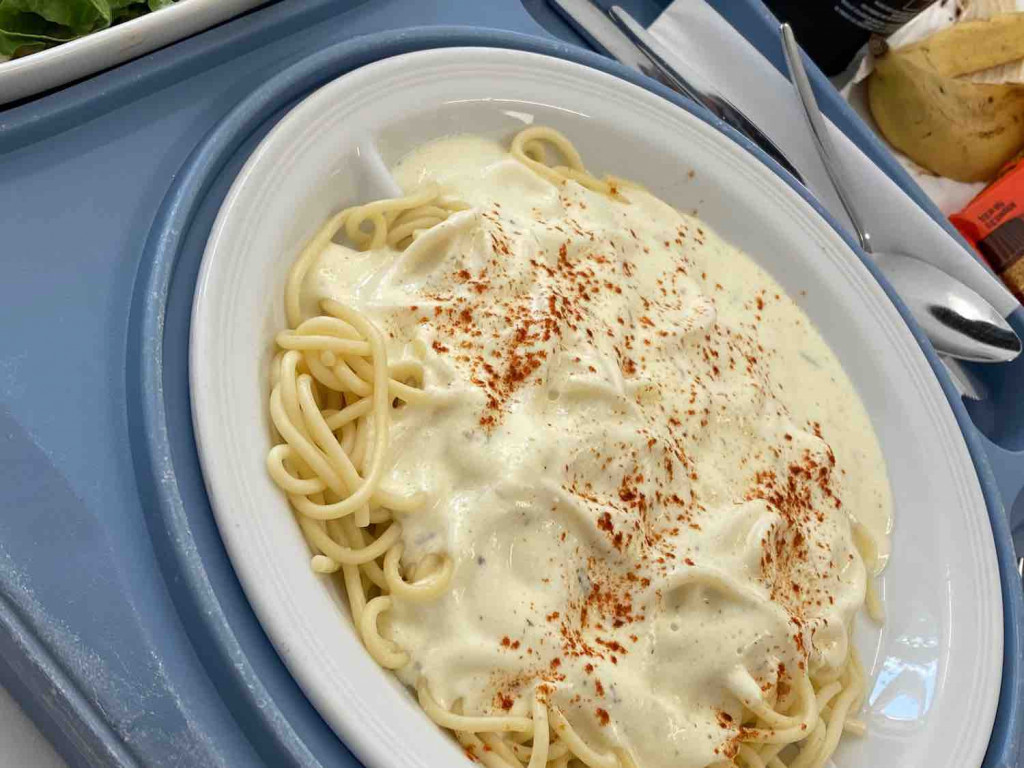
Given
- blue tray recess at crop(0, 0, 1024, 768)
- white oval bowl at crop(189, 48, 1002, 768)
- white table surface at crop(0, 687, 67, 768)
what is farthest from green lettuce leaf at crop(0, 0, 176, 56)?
white table surface at crop(0, 687, 67, 768)

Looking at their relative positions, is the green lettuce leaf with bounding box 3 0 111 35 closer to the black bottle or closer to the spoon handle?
the spoon handle

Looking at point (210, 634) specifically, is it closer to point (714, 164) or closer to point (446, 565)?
point (446, 565)

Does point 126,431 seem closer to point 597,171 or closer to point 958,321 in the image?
point 597,171

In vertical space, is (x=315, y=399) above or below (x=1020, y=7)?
below

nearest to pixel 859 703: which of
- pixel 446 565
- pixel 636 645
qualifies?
pixel 636 645

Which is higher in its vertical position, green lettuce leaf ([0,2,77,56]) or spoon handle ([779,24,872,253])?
green lettuce leaf ([0,2,77,56])
